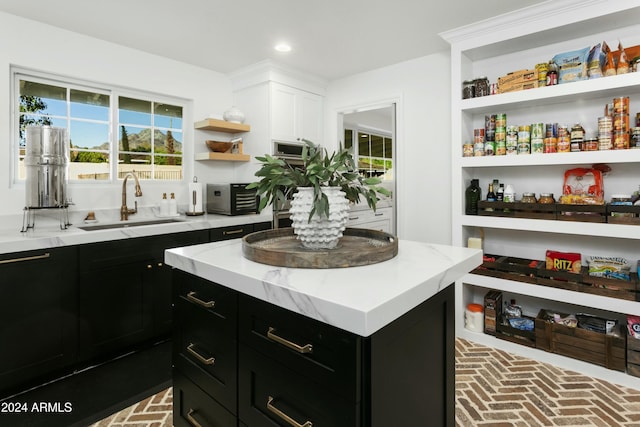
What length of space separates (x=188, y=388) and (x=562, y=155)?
8.81ft

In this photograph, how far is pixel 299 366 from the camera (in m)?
1.06

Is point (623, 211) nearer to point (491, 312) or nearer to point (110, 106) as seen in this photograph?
point (491, 312)

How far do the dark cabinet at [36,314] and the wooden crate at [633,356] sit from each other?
3.62m

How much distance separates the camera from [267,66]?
12.3 ft

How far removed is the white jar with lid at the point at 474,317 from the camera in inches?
116

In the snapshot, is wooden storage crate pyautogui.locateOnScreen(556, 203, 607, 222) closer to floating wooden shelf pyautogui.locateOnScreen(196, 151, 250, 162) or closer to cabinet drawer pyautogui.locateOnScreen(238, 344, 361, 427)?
cabinet drawer pyautogui.locateOnScreen(238, 344, 361, 427)

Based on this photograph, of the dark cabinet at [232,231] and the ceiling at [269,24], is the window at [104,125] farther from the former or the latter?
the dark cabinet at [232,231]

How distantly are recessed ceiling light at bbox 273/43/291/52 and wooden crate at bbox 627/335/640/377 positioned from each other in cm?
342

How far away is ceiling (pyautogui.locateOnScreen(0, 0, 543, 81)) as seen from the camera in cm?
256

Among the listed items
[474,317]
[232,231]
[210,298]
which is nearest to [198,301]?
[210,298]

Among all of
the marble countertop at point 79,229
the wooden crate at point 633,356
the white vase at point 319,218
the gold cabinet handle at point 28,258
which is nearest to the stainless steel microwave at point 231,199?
the marble countertop at point 79,229

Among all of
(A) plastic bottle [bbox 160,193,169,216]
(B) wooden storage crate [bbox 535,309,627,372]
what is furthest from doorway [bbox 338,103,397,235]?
(A) plastic bottle [bbox 160,193,169,216]

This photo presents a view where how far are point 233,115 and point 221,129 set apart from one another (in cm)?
21

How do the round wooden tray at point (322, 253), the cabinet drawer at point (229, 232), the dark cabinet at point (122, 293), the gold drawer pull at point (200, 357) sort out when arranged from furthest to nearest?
the cabinet drawer at point (229, 232) → the dark cabinet at point (122, 293) → the gold drawer pull at point (200, 357) → the round wooden tray at point (322, 253)
